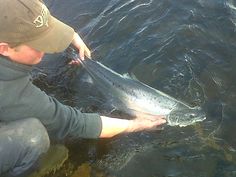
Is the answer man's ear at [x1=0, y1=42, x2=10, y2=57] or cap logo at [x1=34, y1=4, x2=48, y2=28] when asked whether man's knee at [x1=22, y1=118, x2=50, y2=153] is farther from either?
cap logo at [x1=34, y1=4, x2=48, y2=28]

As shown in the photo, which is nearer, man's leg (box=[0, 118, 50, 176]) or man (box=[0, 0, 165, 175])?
man (box=[0, 0, 165, 175])

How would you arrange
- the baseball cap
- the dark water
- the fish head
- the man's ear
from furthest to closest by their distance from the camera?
the fish head
the dark water
the man's ear
the baseball cap

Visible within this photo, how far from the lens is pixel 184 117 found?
4746 millimetres

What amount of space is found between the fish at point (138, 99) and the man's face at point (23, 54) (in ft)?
6.02

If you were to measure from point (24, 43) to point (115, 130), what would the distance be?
5.01 ft

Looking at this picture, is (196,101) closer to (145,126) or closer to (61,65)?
(145,126)

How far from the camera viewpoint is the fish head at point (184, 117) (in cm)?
475

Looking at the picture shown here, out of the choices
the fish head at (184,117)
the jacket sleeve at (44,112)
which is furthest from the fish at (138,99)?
the jacket sleeve at (44,112)

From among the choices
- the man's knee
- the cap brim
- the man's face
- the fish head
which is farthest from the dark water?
the cap brim

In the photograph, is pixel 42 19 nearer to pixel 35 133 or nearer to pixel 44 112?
pixel 44 112

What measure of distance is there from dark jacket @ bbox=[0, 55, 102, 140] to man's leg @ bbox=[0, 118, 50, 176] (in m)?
0.09

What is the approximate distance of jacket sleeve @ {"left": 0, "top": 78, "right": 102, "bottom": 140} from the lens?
3566 mm

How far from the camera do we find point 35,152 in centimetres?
372

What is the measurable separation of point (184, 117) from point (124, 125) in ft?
2.44
